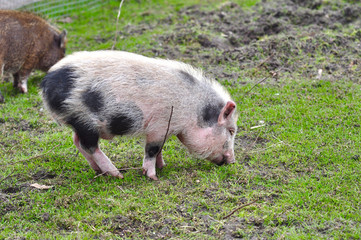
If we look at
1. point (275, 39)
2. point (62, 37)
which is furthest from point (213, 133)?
point (62, 37)

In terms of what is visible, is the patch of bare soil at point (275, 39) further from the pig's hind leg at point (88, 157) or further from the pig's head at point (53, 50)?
the pig's hind leg at point (88, 157)

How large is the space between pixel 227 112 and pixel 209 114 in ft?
0.64

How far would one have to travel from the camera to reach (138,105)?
17.2 feet

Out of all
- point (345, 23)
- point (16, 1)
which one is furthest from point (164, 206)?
point (16, 1)

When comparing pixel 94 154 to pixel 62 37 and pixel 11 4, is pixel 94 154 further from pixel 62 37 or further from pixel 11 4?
pixel 11 4

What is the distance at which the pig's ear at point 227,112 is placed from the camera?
5.48 m

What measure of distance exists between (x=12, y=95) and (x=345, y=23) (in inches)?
248

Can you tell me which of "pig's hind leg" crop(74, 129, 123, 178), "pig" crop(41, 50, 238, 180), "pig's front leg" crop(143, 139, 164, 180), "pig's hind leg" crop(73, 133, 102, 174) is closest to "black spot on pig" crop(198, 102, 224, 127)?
"pig" crop(41, 50, 238, 180)

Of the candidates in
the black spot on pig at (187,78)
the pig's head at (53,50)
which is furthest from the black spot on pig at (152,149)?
the pig's head at (53,50)

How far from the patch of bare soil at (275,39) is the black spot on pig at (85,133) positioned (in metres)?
3.32

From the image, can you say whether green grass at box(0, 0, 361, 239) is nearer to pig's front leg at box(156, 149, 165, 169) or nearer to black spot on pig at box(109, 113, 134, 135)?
pig's front leg at box(156, 149, 165, 169)

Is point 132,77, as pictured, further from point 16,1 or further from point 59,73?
point 16,1

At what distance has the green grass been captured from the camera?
4.58 metres

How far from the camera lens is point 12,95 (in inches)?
334
